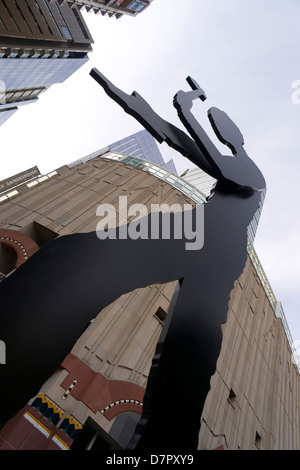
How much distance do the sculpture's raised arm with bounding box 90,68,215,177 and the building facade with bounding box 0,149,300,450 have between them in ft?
28.4

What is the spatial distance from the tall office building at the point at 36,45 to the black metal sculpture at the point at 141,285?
43898mm

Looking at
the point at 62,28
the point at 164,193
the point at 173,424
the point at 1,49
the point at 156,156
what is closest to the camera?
the point at 173,424

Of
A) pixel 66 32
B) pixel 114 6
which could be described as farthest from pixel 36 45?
pixel 114 6

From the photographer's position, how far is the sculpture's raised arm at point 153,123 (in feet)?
19.8

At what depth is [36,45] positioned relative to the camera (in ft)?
153

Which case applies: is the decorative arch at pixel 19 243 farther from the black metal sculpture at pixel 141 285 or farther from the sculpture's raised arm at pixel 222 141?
the black metal sculpture at pixel 141 285

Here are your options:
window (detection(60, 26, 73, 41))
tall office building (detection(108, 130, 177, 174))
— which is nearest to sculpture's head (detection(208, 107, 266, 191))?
window (detection(60, 26, 73, 41))

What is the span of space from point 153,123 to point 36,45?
50.3 metres

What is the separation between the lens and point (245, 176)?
288 inches

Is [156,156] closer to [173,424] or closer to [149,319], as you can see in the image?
[149,319]

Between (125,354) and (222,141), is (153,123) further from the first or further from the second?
(125,354)

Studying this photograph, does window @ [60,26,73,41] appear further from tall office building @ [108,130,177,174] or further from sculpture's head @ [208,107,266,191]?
sculpture's head @ [208,107,266,191]

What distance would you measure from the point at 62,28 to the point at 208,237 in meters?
55.9

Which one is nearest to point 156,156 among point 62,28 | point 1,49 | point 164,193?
point 62,28
